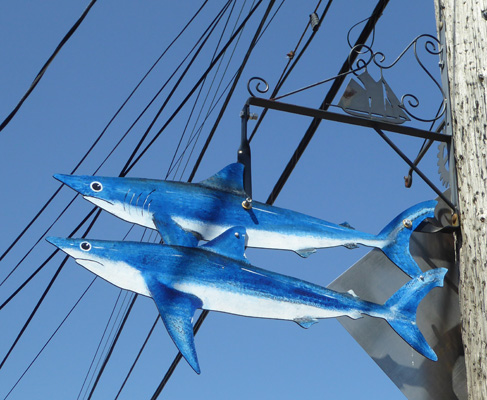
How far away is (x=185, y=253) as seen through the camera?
4.16 meters

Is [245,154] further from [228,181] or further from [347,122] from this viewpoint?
[347,122]

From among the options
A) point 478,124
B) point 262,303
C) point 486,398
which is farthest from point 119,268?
point 478,124

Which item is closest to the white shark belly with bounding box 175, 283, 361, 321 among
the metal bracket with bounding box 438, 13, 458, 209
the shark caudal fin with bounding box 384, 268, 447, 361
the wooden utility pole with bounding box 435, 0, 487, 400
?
the shark caudal fin with bounding box 384, 268, 447, 361

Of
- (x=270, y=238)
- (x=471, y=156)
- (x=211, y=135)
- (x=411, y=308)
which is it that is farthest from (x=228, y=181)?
(x=211, y=135)

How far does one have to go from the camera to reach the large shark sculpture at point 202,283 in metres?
4.03

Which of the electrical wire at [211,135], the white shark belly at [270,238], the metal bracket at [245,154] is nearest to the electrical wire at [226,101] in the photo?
the electrical wire at [211,135]

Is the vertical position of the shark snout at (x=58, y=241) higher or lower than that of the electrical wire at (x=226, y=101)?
lower

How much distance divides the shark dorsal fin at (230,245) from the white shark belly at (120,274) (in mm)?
391

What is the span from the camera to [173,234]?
14.0 feet

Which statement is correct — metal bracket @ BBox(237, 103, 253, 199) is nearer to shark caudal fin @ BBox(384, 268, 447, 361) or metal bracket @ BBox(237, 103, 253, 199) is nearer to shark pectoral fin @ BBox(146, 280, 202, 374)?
shark pectoral fin @ BBox(146, 280, 202, 374)

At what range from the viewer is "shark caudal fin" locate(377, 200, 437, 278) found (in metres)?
4.70

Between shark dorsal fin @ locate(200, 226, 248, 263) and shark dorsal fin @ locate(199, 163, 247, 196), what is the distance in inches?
12.6

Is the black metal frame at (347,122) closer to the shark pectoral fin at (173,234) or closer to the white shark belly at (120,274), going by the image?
the shark pectoral fin at (173,234)

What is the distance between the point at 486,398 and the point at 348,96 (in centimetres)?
201
